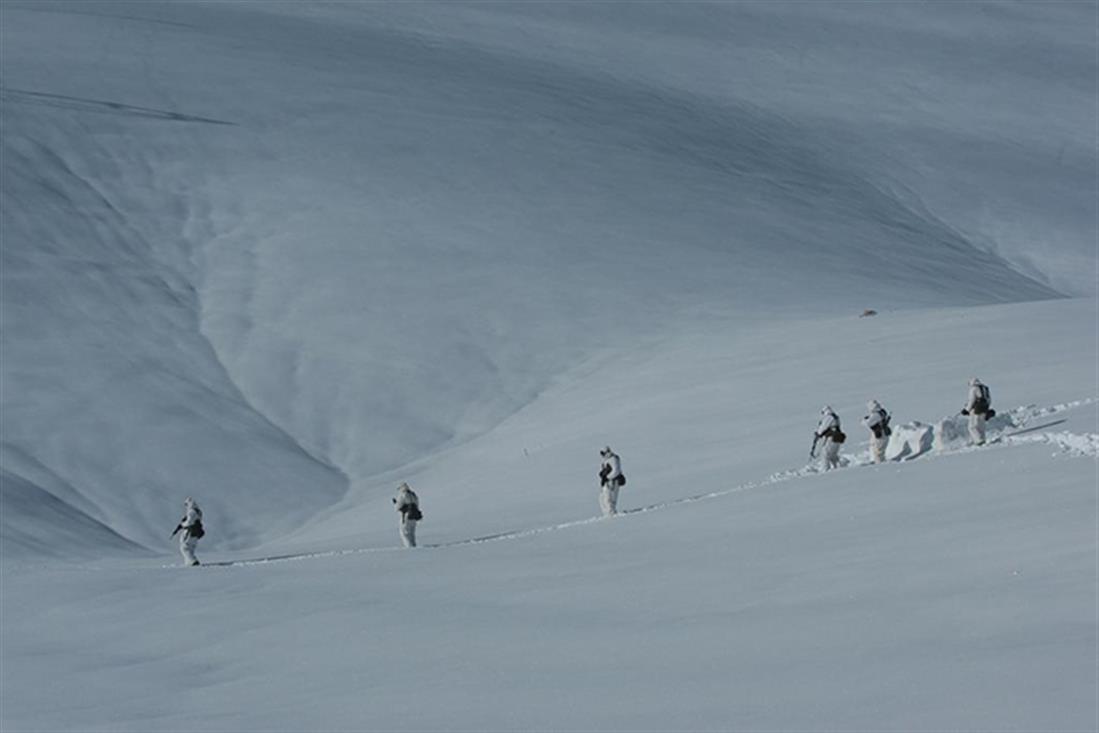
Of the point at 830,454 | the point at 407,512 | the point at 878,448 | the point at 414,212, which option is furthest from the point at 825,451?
the point at 414,212

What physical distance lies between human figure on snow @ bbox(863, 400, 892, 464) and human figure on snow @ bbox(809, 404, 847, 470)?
0.63 m

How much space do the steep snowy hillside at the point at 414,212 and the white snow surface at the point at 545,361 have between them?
0.17 m

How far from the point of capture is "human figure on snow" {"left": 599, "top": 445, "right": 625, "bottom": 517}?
2334 centimetres

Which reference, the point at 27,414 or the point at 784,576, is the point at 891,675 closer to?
the point at 784,576

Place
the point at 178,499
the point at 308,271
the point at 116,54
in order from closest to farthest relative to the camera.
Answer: the point at 178,499, the point at 308,271, the point at 116,54

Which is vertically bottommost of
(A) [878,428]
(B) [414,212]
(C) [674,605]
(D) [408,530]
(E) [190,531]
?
(C) [674,605]

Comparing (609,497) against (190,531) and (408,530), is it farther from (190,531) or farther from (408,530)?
(190,531)

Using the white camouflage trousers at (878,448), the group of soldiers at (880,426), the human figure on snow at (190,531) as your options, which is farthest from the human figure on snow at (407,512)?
the white camouflage trousers at (878,448)

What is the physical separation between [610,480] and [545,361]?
19.5m

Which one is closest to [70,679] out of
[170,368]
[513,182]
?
[170,368]

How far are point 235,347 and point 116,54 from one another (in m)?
22.7

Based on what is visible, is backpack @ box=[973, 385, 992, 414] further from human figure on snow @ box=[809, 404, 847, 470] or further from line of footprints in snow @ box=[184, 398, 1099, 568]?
human figure on snow @ box=[809, 404, 847, 470]

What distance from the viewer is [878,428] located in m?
22.1

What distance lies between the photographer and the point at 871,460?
2270 centimetres
